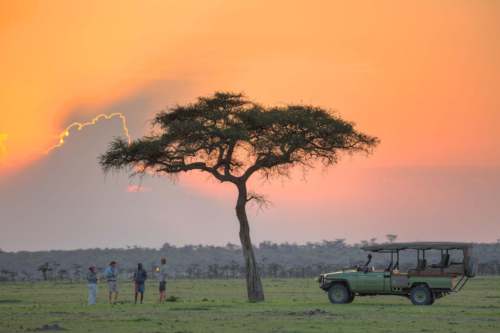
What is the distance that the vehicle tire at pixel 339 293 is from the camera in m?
47.9

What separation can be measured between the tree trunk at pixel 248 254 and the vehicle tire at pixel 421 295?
8195 millimetres

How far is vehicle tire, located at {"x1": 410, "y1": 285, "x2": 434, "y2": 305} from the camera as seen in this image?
152 feet

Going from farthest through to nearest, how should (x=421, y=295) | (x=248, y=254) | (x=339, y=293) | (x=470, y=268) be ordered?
(x=248, y=254), (x=339, y=293), (x=421, y=295), (x=470, y=268)

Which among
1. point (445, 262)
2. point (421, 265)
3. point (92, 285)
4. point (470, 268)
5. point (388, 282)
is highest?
point (445, 262)

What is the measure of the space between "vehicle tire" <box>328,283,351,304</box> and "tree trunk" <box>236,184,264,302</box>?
15.2 feet

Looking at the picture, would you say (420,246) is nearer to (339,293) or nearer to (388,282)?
(388,282)

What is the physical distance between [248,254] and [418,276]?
9307mm

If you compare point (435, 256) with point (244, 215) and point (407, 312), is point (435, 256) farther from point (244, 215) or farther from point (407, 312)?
point (407, 312)

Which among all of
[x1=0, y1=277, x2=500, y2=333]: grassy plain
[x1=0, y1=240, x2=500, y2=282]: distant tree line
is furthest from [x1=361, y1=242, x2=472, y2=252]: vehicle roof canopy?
[x1=0, y1=240, x2=500, y2=282]: distant tree line

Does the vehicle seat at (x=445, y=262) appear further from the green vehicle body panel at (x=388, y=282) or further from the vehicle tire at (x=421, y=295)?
the vehicle tire at (x=421, y=295)

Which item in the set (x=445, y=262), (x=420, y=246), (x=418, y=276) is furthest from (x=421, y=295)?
(x=420, y=246)

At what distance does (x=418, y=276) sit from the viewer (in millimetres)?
46656

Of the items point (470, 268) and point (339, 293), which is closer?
point (470, 268)

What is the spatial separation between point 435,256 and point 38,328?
11668 cm
